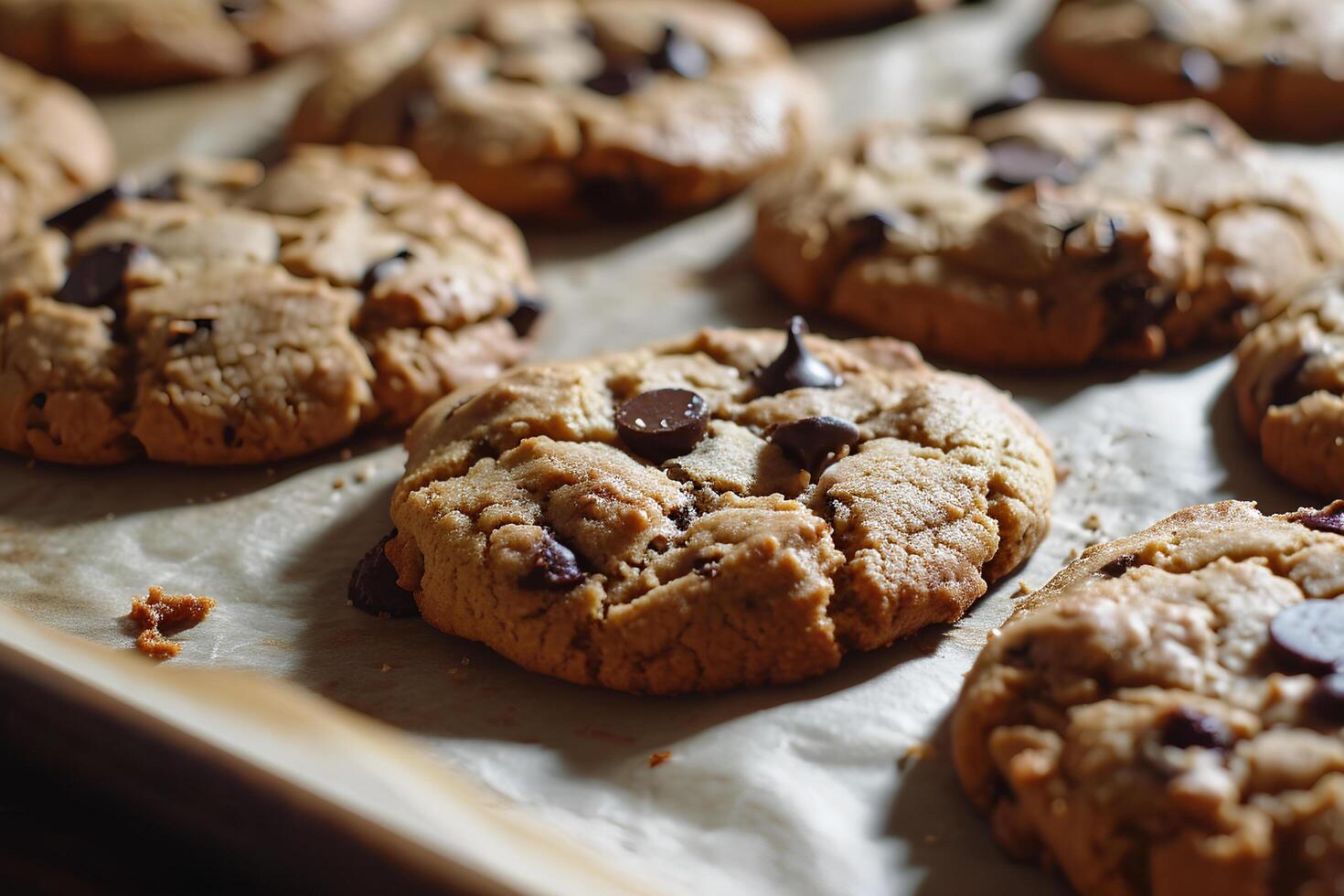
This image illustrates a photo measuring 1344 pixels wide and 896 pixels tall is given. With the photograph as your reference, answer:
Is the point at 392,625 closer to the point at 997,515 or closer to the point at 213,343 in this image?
the point at 213,343

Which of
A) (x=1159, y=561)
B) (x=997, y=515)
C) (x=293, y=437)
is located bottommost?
(x=293, y=437)

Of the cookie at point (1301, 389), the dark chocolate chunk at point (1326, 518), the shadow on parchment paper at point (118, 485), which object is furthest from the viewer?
the shadow on parchment paper at point (118, 485)

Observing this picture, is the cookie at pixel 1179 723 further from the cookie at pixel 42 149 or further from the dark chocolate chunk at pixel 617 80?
the cookie at pixel 42 149

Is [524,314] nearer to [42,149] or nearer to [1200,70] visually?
[42,149]

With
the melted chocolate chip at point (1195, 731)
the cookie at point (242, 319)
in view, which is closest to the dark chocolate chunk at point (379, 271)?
the cookie at point (242, 319)

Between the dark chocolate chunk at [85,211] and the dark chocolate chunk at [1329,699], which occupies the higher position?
the dark chocolate chunk at [1329,699]

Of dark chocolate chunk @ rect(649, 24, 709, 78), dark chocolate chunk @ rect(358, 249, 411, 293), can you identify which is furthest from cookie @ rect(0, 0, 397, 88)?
dark chocolate chunk @ rect(358, 249, 411, 293)

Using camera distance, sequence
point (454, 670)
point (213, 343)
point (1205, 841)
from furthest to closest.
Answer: point (213, 343), point (454, 670), point (1205, 841)

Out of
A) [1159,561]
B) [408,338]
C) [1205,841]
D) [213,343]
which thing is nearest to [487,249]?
[408,338]
